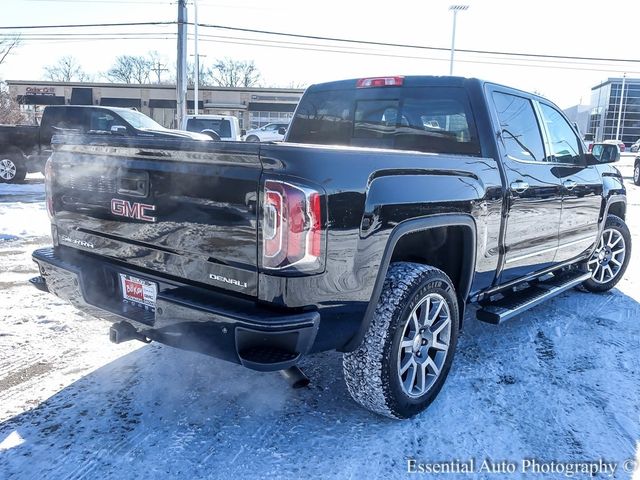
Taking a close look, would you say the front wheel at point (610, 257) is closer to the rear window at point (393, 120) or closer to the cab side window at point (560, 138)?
the cab side window at point (560, 138)

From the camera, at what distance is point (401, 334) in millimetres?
2803

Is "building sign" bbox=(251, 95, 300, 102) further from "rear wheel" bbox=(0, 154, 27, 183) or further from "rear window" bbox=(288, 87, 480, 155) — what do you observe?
"rear window" bbox=(288, 87, 480, 155)

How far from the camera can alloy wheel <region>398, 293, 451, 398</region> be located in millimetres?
2928

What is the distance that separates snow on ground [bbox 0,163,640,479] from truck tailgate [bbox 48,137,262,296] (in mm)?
842

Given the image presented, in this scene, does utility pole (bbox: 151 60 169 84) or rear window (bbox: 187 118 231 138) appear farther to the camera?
utility pole (bbox: 151 60 169 84)

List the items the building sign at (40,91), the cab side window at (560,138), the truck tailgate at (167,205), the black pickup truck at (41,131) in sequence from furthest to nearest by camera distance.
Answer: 1. the building sign at (40,91)
2. the black pickup truck at (41,131)
3. the cab side window at (560,138)
4. the truck tailgate at (167,205)

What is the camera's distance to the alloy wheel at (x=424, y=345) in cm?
293

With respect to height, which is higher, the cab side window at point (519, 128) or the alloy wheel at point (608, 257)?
the cab side window at point (519, 128)

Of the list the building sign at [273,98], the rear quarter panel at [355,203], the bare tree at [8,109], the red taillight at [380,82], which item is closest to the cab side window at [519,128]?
the red taillight at [380,82]

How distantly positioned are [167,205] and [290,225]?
746 mm

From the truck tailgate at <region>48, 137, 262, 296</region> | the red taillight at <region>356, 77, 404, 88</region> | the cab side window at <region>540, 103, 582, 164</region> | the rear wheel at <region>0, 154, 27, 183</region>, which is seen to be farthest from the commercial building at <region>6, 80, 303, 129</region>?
the truck tailgate at <region>48, 137, 262, 296</region>

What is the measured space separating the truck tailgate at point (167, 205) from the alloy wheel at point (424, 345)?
106cm

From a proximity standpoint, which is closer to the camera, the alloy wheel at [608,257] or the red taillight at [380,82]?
the red taillight at [380,82]

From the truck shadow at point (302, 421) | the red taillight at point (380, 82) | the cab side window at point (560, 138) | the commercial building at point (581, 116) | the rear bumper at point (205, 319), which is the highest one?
the commercial building at point (581, 116)
